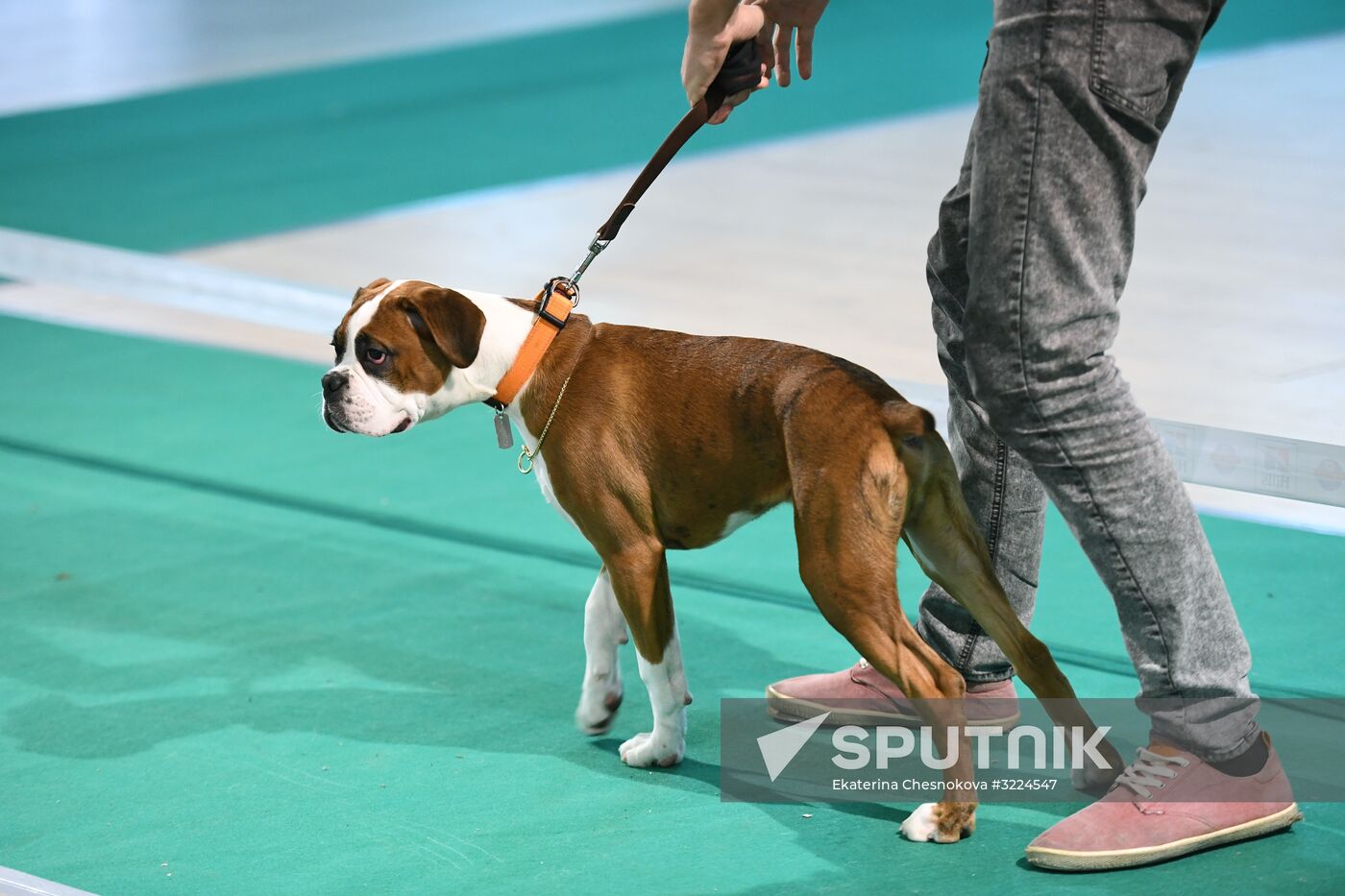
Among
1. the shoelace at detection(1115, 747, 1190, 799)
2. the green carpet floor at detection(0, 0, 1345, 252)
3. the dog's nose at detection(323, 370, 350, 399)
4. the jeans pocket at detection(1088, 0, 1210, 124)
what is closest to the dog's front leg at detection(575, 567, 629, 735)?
the dog's nose at detection(323, 370, 350, 399)

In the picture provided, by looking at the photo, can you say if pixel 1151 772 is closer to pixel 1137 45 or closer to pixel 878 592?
pixel 878 592

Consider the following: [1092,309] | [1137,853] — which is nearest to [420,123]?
[1092,309]

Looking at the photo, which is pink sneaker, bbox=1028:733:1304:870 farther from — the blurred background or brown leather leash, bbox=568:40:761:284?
brown leather leash, bbox=568:40:761:284

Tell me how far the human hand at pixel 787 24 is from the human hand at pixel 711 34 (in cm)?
11

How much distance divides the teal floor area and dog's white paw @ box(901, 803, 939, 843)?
0.10ft

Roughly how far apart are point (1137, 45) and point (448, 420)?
335 centimetres

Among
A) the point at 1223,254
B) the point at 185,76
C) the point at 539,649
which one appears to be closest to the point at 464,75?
the point at 185,76

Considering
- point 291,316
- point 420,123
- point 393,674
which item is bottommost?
point 393,674

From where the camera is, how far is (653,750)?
3.12 m

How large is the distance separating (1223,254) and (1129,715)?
4.20 meters

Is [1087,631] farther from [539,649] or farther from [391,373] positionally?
[391,373]

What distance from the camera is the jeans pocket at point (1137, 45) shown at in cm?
242

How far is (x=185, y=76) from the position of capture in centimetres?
1190

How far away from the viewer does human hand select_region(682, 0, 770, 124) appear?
9.52 feet
